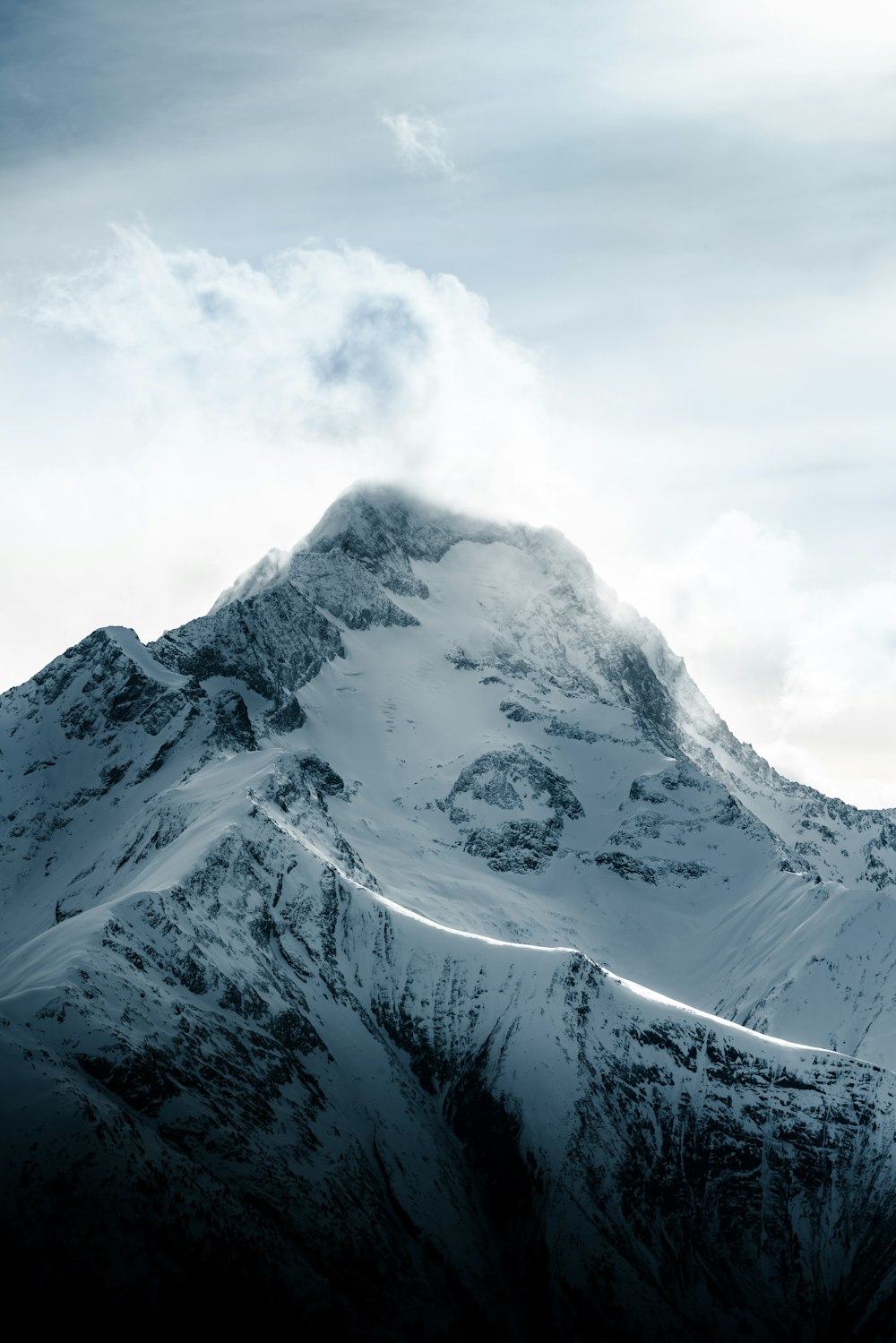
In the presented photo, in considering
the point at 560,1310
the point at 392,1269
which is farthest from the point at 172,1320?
the point at 560,1310

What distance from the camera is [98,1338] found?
484 ft

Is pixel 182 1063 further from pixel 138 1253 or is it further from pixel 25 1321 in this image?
pixel 25 1321

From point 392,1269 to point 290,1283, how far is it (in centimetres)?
2289

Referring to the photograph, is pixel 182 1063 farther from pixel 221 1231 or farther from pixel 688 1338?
pixel 688 1338

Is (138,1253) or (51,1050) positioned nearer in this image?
(138,1253)

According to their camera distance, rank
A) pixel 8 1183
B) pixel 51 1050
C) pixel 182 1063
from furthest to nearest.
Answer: pixel 182 1063 < pixel 51 1050 < pixel 8 1183

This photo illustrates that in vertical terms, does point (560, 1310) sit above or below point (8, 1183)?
above

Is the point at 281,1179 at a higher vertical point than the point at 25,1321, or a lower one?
higher

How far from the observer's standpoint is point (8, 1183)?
15750 cm

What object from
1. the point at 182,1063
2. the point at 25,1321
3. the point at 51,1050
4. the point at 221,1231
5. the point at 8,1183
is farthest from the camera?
the point at 182,1063

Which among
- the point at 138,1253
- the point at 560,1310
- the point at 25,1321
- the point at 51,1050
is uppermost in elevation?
the point at 560,1310

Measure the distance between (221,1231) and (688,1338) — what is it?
74.8 m

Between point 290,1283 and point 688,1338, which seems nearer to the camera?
point 290,1283

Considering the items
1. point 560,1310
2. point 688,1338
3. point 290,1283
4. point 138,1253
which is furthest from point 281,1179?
point 688,1338
